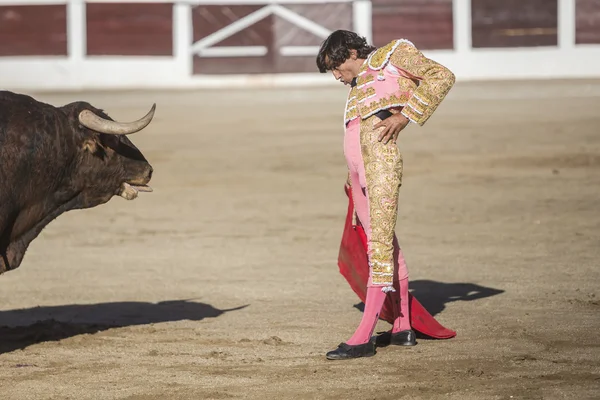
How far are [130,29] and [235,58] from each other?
157cm

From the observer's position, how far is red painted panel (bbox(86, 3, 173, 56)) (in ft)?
56.9

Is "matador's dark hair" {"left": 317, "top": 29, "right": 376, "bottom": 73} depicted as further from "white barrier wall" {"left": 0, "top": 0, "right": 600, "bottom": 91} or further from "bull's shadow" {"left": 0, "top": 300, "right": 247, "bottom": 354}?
"white barrier wall" {"left": 0, "top": 0, "right": 600, "bottom": 91}

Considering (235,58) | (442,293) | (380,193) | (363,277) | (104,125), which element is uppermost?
(235,58)

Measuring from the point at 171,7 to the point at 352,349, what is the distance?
13.5 m

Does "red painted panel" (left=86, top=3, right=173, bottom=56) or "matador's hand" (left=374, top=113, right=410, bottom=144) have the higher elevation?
"red painted panel" (left=86, top=3, right=173, bottom=56)

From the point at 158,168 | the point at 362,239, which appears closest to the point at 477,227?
the point at 362,239

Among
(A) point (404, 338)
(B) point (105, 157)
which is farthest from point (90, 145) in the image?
(A) point (404, 338)

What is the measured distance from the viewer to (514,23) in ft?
57.9

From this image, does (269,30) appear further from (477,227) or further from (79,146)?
(79,146)

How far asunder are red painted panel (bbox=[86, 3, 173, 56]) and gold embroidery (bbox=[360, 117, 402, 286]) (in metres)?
13.4

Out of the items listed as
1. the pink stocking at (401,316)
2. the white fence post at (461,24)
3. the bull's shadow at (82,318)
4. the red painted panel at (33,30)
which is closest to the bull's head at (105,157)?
the bull's shadow at (82,318)

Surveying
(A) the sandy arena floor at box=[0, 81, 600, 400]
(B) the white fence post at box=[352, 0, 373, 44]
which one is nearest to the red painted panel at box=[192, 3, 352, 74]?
(B) the white fence post at box=[352, 0, 373, 44]

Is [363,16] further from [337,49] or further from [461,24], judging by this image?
[337,49]

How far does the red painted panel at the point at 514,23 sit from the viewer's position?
1759 cm
